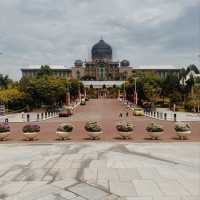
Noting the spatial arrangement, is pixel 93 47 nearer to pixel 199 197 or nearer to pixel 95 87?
pixel 95 87

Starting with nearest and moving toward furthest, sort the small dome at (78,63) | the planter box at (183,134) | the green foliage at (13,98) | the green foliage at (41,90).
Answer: the planter box at (183,134)
the green foliage at (13,98)
the green foliage at (41,90)
the small dome at (78,63)

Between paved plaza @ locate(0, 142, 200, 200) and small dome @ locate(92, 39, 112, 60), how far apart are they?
491 ft

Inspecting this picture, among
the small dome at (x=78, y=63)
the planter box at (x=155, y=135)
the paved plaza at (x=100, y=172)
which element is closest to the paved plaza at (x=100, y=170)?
the paved plaza at (x=100, y=172)

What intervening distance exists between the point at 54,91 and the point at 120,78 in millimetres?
113269

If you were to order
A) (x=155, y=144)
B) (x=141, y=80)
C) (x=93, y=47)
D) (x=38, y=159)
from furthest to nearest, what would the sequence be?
(x=93, y=47)
(x=141, y=80)
(x=155, y=144)
(x=38, y=159)

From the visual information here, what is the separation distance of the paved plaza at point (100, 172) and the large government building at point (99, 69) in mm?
142106

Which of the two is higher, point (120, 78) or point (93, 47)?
point (93, 47)

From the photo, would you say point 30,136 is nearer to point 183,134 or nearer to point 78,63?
point 183,134

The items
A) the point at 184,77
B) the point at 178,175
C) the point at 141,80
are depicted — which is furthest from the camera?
the point at 184,77

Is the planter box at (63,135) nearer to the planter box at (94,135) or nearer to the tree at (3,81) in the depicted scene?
the planter box at (94,135)

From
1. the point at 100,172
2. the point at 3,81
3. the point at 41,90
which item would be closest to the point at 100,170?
the point at 100,172

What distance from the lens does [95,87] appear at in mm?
157625

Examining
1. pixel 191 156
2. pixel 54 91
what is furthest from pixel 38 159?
pixel 54 91

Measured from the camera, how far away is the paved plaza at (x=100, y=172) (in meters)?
10.5
